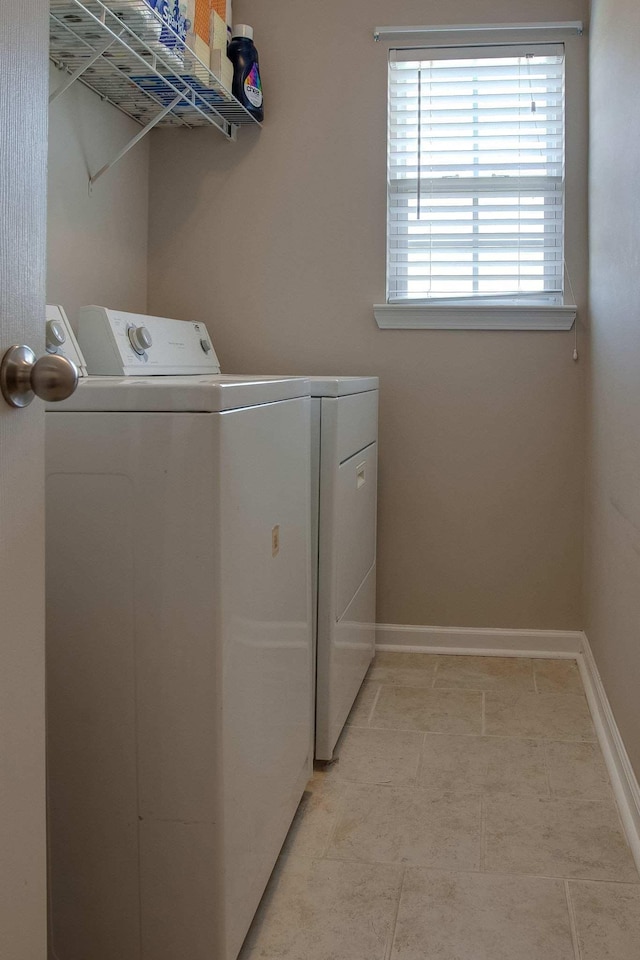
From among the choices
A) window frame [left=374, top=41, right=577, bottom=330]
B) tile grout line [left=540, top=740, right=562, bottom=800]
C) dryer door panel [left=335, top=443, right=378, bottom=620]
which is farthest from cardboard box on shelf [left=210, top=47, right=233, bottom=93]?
tile grout line [left=540, top=740, right=562, bottom=800]

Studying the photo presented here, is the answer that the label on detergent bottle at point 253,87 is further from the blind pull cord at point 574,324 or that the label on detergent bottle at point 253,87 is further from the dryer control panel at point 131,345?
the blind pull cord at point 574,324

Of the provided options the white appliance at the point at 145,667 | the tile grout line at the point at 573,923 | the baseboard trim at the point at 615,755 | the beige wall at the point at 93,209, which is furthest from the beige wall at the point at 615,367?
the beige wall at the point at 93,209

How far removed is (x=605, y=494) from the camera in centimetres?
234

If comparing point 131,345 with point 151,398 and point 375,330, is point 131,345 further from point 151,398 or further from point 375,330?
point 151,398

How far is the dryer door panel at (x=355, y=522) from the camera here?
7.03 feet

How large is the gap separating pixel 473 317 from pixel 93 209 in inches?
46.9

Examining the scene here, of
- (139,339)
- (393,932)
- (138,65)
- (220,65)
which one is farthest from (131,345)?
(393,932)

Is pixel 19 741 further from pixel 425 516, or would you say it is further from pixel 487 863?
pixel 425 516

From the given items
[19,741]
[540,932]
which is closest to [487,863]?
[540,932]

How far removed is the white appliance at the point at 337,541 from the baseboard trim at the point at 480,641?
467 mm

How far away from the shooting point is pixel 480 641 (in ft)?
9.64

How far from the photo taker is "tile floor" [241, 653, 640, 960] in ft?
4.81

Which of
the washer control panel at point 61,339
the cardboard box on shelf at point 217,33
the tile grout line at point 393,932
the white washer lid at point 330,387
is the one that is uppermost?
the cardboard box on shelf at point 217,33

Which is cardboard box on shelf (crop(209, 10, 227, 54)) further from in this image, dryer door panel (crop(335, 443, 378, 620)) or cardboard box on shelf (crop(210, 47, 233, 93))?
dryer door panel (crop(335, 443, 378, 620))
